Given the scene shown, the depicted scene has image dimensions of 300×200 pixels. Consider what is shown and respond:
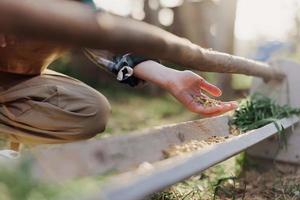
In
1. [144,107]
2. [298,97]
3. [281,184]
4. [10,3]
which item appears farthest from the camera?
[144,107]

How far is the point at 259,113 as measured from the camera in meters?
2.82

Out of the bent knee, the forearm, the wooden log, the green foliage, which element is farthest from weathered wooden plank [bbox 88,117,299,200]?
the bent knee

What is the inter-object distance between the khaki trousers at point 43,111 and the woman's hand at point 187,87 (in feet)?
1.30

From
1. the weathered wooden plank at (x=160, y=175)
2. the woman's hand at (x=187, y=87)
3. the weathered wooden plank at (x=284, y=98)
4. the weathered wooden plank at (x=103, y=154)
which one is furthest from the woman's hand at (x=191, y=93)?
the weathered wooden plank at (x=284, y=98)

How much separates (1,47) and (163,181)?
1155 mm

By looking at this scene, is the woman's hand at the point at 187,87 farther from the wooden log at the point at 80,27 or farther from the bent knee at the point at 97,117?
the wooden log at the point at 80,27

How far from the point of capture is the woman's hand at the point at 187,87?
84.9 inches

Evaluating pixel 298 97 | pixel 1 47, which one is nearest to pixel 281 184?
pixel 298 97

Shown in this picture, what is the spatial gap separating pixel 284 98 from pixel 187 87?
1.22 m

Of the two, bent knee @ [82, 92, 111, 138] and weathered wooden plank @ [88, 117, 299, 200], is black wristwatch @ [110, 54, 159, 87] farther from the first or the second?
weathered wooden plank @ [88, 117, 299, 200]

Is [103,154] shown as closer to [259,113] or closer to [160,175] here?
[160,175]

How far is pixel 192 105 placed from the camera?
84.7 inches

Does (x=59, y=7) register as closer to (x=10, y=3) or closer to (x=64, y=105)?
(x=10, y=3)

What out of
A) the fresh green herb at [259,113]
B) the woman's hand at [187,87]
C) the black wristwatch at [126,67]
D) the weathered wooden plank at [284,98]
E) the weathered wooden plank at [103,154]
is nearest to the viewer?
the weathered wooden plank at [103,154]
